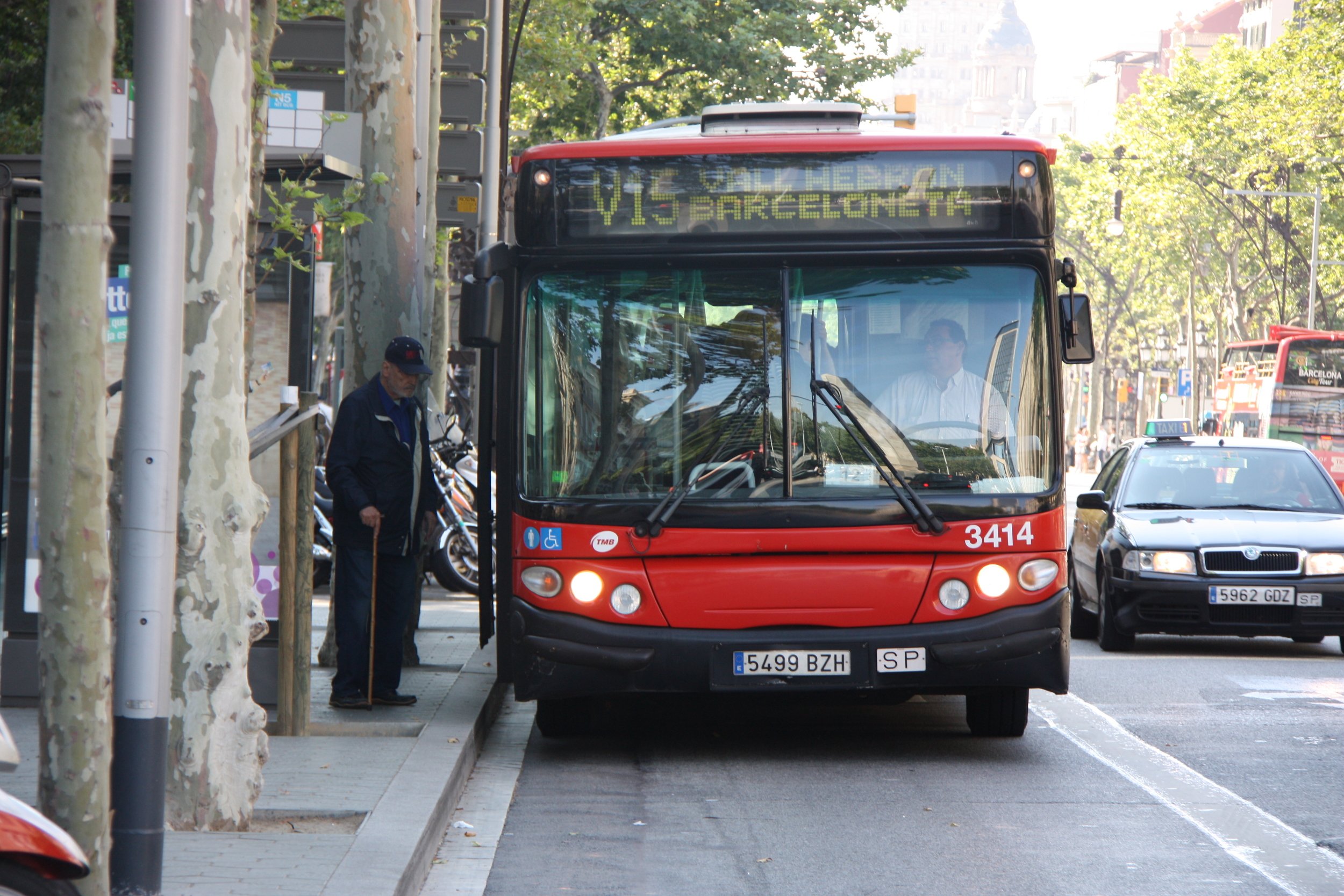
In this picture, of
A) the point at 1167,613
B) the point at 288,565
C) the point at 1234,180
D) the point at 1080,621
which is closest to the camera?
the point at 288,565

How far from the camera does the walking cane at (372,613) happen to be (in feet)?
28.5

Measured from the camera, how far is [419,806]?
6355 millimetres

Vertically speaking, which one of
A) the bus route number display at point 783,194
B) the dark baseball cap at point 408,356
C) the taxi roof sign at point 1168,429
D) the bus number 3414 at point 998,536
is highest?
the bus route number display at point 783,194

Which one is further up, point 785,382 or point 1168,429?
point 785,382

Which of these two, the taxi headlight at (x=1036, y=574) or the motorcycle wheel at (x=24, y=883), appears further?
the taxi headlight at (x=1036, y=574)

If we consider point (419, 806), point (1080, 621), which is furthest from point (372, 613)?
point (1080, 621)

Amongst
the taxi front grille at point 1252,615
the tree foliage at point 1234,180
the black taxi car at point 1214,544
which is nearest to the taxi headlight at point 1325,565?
the black taxi car at point 1214,544

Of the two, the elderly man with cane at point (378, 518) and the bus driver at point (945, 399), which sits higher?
the bus driver at point (945, 399)

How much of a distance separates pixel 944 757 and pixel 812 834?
189 centimetres

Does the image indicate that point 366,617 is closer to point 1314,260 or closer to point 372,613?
point 372,613

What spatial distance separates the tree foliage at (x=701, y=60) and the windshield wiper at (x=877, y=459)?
69.7 feet

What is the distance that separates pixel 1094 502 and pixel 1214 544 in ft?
3.88

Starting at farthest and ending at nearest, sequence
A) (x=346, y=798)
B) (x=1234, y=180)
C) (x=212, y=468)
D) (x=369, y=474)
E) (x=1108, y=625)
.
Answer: (x=1234, y=180) < (x=1108, y=625) < (x=369, y=474) < (x=346, y=798) < (x=212, y=468)

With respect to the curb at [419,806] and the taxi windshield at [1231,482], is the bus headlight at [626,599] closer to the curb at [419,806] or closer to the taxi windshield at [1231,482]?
the curb at [419,806]
